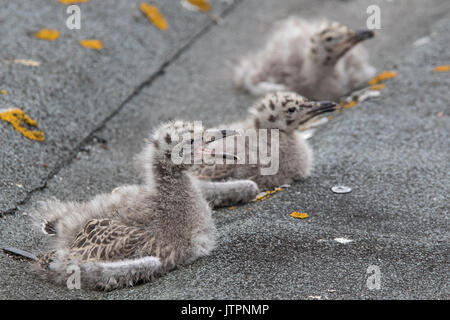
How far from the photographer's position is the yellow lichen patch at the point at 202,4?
29.9 feet

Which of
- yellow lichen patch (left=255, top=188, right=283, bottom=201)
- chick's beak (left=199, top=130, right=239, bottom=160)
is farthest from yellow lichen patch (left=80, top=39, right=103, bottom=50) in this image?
chick's beak (left=199, top=130, right=239, bottom=160)

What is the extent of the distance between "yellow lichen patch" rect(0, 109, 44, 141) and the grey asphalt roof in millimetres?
73

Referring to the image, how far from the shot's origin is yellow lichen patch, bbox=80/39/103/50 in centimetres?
725

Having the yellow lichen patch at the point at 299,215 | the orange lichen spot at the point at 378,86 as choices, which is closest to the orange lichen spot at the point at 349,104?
the orange lichen spot at the point at 378,86

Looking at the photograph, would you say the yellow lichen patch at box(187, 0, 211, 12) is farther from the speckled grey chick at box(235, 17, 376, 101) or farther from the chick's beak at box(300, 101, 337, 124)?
the chick's beak at box(300, 101, 337, 124)

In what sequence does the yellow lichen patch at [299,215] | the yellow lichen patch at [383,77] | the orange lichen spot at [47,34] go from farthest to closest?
the yellow lichen patch at [383,77], the orange lichen spot at [47,34], the yellow lichen patch at [299,215]

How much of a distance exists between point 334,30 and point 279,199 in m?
3.00

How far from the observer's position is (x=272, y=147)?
545cm

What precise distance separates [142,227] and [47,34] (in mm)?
3793

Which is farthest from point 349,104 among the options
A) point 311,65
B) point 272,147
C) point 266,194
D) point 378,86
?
point 266,194

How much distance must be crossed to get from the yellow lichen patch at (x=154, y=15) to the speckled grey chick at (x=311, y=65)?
1291 millimetres

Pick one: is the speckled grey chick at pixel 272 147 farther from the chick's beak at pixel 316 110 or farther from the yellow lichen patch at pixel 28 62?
the yellow lichen patch at pixel 28 62

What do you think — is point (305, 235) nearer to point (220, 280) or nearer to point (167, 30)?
point (220, 280)
